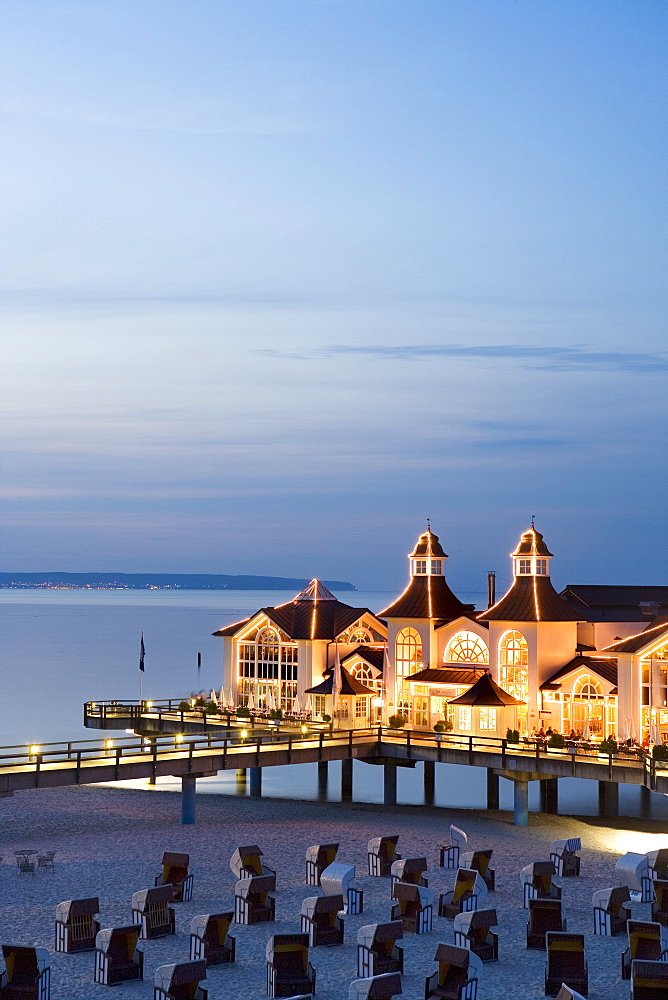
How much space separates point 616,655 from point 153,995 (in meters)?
23.2

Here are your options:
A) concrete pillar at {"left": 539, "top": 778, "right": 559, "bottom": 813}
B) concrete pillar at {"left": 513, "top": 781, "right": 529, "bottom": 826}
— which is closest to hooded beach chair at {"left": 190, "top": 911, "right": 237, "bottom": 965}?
concrete pillar at {"left": 513, "top": 781, "right": 529, "bottom": 826}

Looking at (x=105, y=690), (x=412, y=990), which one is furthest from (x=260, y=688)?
(x=105, y=690)

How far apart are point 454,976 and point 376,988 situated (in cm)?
172

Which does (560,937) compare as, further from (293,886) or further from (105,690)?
(105,690)

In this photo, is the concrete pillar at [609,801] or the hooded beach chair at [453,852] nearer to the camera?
the hooded beach chair at [453,852]

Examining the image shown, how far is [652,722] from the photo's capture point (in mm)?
40344

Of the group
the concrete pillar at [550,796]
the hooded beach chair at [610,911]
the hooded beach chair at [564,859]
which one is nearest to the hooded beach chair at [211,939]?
the hooded beach chair at [610,911]

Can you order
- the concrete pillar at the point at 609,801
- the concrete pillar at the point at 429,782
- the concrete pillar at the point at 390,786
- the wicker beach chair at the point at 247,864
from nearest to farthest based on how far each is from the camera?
the wicker beach chair at the point at 247,864 < the concrete pillar at the point at 609,801 < the concrete pillar at the point at 390,786 < the concrete pillar at the point at 429,782

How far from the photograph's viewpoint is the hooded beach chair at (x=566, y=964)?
22.0 meters

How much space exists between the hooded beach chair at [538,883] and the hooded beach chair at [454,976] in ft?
22.8

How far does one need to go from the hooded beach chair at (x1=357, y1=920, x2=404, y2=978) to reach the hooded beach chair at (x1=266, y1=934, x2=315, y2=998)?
1066 millimetres

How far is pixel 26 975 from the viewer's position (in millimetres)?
20734

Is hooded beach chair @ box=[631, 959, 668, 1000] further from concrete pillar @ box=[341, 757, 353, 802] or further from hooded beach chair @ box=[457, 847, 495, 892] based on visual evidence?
concrete pillar @ box=[341, 757, 353, 802]

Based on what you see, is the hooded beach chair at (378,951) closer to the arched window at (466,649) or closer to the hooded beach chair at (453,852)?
the hooded beach chair at (453,852)
